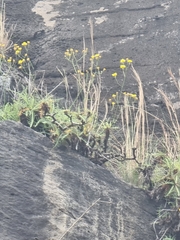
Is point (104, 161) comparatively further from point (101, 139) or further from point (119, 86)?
point (119, 86)

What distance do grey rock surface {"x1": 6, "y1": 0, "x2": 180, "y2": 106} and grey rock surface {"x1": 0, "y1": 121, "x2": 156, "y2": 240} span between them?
5.07 ft

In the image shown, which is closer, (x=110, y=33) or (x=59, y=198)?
(x=59, y=198)

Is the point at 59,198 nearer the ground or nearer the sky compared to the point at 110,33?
nearer the ground

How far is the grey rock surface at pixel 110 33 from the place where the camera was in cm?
608

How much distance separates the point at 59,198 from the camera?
4148 millimetres

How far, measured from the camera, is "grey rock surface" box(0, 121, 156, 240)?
13.0 ft

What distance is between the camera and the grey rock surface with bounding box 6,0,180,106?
239 inches

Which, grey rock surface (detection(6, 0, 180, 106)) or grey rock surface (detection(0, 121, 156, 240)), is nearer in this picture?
grey rock surface (detection(0, 121, 156, 240))

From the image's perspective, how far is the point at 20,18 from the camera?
6.62 m

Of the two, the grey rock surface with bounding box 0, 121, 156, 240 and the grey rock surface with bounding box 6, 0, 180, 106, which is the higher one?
the grey rock surface with bounding box 6, 0, 180, 106

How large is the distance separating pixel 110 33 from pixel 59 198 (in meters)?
2.74

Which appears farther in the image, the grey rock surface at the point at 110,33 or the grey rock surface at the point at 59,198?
the grey rock surface at the point at 110,33

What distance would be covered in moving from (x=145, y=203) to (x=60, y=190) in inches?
28.2

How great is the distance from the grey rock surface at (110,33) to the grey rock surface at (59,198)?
155 cm
